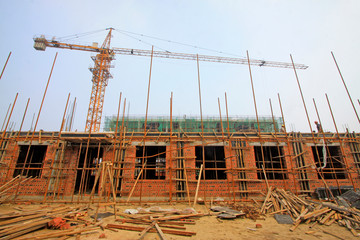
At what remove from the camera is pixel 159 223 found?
277 inches

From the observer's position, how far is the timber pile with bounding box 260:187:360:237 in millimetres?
7336

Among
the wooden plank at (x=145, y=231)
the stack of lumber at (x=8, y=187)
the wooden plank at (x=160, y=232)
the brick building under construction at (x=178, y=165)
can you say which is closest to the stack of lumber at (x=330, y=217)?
the brick building under construction at (x=178, y=165)

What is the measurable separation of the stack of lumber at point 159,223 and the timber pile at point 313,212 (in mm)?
4214

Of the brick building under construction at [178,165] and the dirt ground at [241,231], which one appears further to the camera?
the brick building under construction at [178,165]

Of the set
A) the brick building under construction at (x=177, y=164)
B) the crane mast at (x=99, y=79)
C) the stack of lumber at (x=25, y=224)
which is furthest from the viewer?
the crane mast at (x=99, y=79)

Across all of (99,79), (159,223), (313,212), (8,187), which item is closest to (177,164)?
(159,223)

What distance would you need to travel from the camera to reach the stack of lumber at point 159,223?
6.28m

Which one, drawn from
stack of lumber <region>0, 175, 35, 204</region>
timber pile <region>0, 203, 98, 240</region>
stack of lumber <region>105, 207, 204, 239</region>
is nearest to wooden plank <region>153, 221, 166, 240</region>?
stack of lumber <region>105, 207, 204, 239</region>

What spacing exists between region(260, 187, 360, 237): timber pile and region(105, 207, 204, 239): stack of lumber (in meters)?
4.21

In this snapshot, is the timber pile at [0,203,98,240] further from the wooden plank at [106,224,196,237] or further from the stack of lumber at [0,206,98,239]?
the wooden plank at [106,224,196,237]

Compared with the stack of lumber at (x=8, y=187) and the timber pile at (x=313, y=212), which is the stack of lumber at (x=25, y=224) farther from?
the timber pile at (x=313, y=212)

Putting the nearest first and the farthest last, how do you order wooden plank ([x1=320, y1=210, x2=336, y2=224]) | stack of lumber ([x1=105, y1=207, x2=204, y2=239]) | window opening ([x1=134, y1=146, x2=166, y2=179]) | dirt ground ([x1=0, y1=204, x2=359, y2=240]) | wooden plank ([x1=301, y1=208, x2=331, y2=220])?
dirt ground ([x1=0, y1=204, x2=359, y2=240]) < stack of lumber ([x1=105, y1=207, x2=204, y2=239]) < wooden plank ([x1=320, y1=210, x2=336, y2=224]) < wooden plank ([x1=301, y1=208, x2=331, y2=220]) < window opening ([x1=134, y1=146, x2=166, y2=179])

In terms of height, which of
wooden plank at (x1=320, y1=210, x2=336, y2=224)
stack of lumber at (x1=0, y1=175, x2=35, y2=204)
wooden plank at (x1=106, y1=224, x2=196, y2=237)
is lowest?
wooden plank at (x1=106, y1=224, x2=196, y2=237)

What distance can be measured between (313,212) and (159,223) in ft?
23.0
